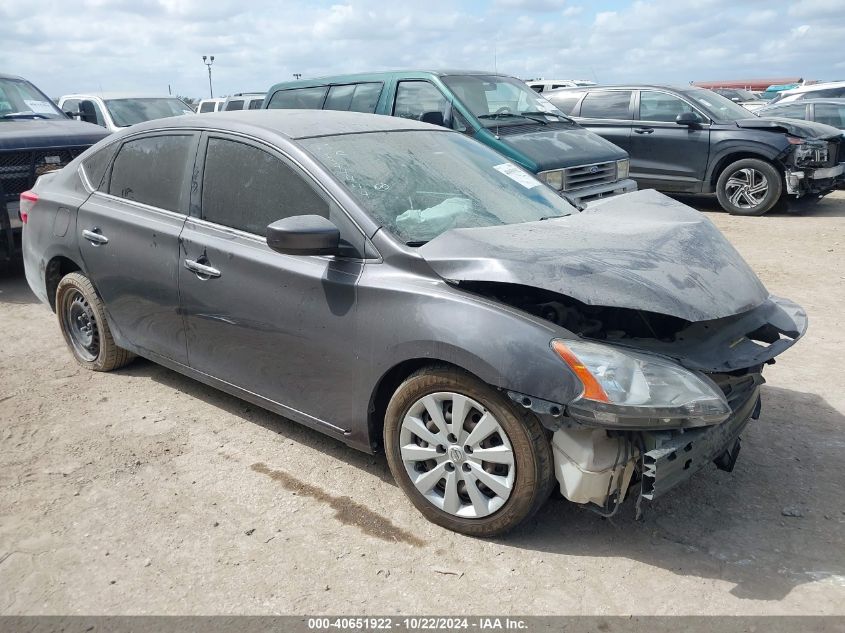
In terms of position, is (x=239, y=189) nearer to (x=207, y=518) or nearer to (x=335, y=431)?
(x=335, y=431)

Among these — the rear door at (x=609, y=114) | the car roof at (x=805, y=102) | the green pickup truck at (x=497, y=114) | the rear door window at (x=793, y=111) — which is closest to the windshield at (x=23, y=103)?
the green pickup truck at (x=497, y=114)

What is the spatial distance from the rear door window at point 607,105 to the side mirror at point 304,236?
9.28 m

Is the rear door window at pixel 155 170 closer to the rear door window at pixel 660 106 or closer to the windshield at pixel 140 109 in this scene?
the windshield at pixel 140 109

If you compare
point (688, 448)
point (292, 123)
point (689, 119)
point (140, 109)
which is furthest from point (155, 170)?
point (140, 109)

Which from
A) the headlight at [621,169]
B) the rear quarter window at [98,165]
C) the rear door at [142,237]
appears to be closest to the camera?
the rear door at [142,237]

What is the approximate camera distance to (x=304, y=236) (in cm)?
313

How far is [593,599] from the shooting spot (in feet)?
9.02

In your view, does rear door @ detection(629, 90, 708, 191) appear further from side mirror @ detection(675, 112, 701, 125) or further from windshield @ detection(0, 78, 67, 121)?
windshield @ detection(0, 78, 67, 121)

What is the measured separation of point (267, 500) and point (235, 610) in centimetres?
77

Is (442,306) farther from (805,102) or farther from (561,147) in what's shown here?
(805,102)

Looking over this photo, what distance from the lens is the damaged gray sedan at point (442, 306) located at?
2.83 meters

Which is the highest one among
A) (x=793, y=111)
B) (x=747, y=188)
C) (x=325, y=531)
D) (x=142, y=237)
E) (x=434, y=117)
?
(x=434, y=117)

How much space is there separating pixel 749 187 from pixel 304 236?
9262 mm

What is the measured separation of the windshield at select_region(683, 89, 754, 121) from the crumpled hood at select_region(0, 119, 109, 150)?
8.15 m
